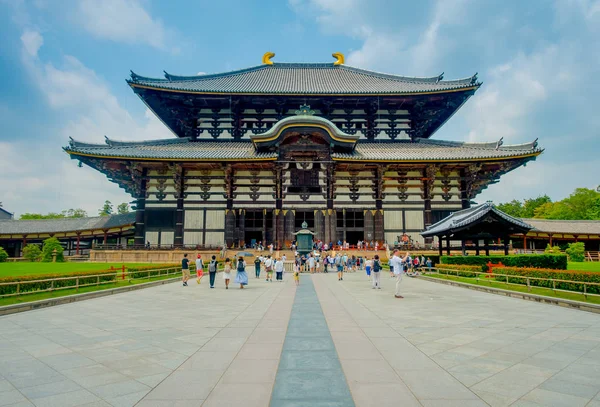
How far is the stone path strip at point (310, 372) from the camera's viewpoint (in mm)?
4254

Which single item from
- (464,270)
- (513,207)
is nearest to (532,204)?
(513,207)

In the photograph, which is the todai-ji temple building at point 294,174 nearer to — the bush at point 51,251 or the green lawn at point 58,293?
the bush at point 51,251

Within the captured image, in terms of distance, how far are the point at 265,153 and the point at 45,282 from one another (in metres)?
21.4

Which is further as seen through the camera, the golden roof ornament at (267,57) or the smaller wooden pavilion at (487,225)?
the golden roof ornament at (267,57)

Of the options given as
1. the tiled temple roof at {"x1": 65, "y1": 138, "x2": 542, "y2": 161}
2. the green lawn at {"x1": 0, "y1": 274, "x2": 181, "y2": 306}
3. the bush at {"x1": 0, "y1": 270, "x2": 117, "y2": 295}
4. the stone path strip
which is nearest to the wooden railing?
the stone path strip

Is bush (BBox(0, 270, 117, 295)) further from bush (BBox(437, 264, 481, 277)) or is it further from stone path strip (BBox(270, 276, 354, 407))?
bush (BBox(437, 264, 481, 277))

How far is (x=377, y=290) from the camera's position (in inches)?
618

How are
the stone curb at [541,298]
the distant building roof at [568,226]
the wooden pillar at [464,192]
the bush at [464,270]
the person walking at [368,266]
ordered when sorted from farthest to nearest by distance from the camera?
1. the distant building roof at [568,226]
2. the wooden pillar at [464,192]
3. the person walking at [368,266]
4. the bush at [464,270]
5. the stone curb at [541,298]

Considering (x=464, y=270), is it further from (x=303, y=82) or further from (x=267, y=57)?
(x=267, y=57)

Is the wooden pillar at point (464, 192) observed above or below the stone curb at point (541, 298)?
above

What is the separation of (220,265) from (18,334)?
1972 centimetres

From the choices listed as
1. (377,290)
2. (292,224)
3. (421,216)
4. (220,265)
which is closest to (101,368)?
(377,290)

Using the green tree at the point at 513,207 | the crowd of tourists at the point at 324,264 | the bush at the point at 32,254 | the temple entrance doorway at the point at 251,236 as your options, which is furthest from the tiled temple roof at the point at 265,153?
the green tree at the point at 513,207

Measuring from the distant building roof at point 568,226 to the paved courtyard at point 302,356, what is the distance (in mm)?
37786
